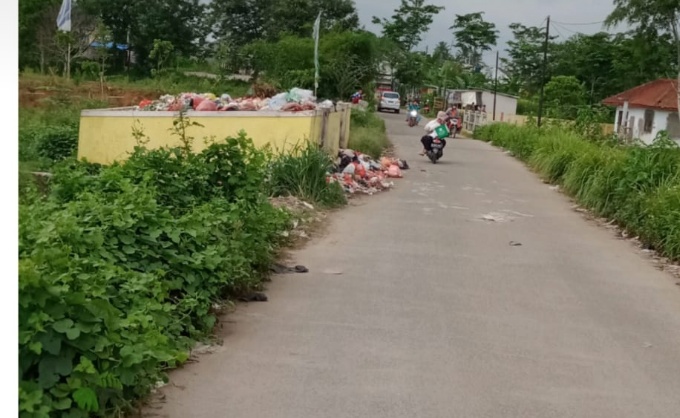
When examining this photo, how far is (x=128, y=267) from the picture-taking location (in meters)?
5.18

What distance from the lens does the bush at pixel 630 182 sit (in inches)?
424

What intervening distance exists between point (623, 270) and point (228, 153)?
15.5ft

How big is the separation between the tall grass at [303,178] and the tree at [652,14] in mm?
28065

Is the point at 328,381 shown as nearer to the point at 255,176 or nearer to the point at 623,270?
the point at 255,176

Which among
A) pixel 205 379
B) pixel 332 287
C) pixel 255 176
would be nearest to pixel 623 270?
pixel 332 287

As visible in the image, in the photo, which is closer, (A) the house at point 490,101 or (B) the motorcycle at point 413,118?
(B) the motorcycle at point 413,118

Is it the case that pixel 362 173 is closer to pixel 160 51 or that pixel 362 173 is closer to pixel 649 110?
pixel 160 51

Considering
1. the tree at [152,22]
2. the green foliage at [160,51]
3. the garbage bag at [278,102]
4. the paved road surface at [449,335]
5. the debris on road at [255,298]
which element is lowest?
the paved road surface at [449,335]

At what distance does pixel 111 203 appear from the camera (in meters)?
5.80

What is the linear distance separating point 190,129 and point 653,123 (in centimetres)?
3346

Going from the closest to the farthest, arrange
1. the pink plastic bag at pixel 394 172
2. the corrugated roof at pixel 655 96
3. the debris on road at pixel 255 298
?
1. the debris on road at pixel 255 298
2. the pink plastic bag at pixel 394 172
3. the corrugated roof at pixel 655 96

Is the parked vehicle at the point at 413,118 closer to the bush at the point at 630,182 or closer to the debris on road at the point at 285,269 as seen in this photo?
the bush at the point at 630,182

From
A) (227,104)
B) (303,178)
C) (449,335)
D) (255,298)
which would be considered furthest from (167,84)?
(449,335)

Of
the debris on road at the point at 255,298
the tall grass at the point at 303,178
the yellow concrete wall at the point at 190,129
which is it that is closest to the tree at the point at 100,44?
the yellow concrete wall at the point at 190,129
